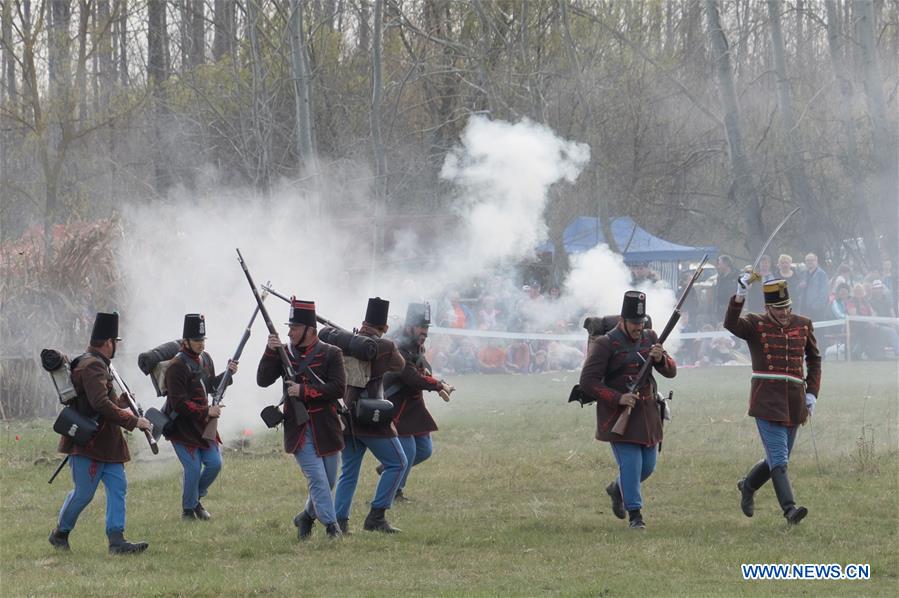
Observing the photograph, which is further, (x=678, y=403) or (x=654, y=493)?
(x=678, y=403)

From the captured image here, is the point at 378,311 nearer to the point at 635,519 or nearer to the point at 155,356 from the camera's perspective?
the point at 155,356

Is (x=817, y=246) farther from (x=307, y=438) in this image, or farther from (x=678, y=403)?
(x=307, y=438)

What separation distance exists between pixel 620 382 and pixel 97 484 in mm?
4326

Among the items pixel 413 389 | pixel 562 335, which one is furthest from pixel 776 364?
pixel 562 335

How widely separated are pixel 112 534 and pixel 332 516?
1721 mm

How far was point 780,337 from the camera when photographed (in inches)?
411

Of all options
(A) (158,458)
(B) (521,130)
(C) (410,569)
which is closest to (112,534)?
(C) (410,569)

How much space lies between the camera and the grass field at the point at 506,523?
8570 millimetres

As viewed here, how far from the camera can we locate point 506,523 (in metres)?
10.8

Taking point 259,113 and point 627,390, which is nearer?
point 627,390

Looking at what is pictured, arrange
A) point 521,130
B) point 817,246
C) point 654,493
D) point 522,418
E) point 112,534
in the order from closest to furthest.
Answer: point 112,534 < point 654,493 < point 522,418 < point 521,130 < point 817,246

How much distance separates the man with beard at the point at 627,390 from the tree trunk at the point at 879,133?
1807 centimetres
